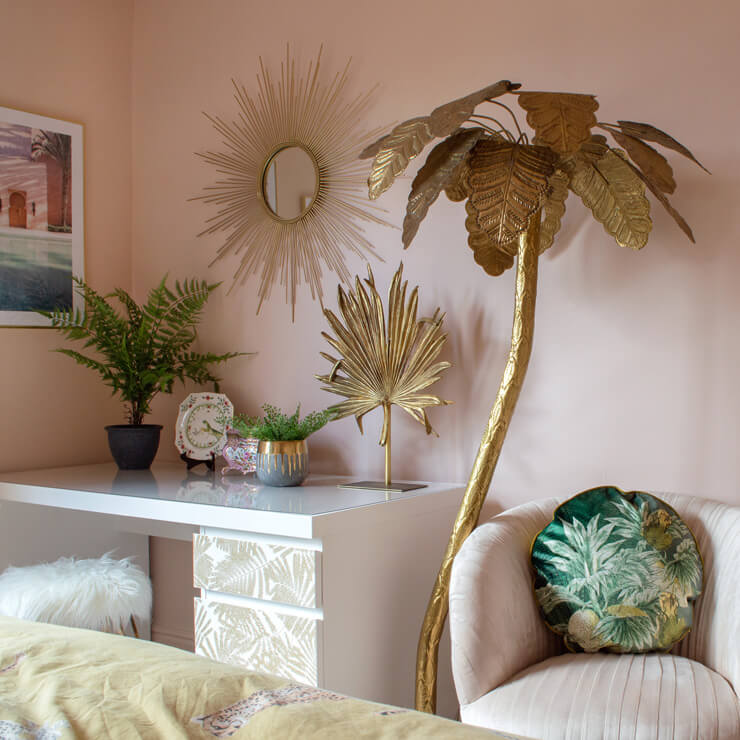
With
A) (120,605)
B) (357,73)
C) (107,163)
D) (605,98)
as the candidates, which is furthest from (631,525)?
(107,163)

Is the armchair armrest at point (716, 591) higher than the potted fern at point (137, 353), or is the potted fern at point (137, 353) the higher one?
the potted fern at point (137, 353)

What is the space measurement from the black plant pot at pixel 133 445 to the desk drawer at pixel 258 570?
0.78m

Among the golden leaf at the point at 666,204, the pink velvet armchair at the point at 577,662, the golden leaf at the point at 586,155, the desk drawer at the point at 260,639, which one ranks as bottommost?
the desk drawer at the point at 260,639

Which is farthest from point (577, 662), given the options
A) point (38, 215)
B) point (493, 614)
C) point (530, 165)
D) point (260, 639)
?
point (38, 215)

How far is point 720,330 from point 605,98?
69cm

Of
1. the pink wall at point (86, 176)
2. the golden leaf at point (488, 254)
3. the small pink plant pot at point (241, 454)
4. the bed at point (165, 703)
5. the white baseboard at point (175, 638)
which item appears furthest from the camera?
the white baseboard at point (175, 638)

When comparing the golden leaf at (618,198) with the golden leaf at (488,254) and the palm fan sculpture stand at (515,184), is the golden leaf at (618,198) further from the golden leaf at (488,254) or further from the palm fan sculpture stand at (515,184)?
the golden leaf at (488,254)

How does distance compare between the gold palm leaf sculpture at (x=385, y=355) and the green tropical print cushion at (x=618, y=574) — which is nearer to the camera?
the green tropical print cushion at (x=618, y=574)

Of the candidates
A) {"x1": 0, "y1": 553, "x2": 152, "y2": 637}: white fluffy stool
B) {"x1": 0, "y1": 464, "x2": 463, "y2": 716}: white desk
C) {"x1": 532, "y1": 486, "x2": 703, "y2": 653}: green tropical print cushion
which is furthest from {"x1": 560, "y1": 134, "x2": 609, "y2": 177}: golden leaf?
{"x1": 0, "y1": 553, "x2": 152, "y2": 637}: white fluffy stool

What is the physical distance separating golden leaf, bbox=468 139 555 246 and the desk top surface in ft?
2.49

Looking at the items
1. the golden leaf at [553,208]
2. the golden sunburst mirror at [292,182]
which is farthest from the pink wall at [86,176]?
the golden leaf at [553,208]

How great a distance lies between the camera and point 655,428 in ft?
7.06

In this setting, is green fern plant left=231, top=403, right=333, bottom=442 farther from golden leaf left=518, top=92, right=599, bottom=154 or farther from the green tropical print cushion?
golden leaf left=518, top=92, right=599, bottom=154

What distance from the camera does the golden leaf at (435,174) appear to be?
1.82 m
